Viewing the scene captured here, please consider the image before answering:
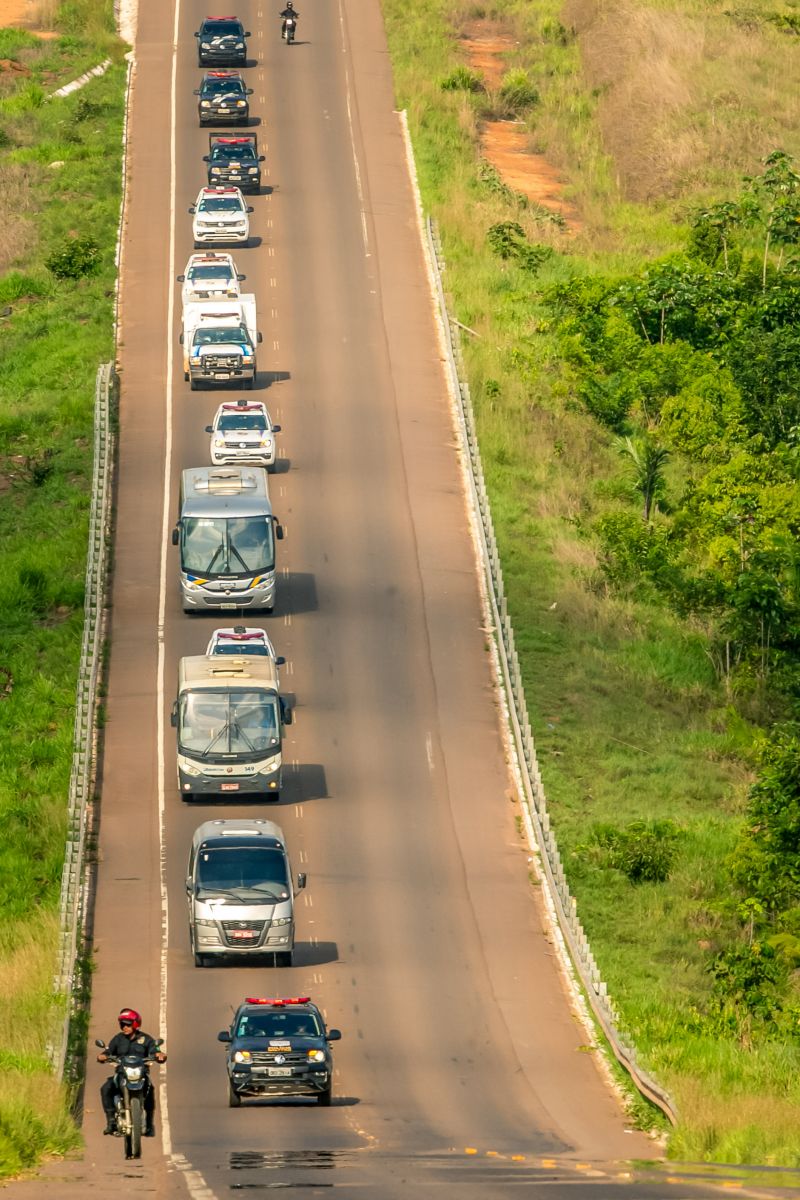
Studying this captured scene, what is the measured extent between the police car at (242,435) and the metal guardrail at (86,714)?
351 centimetres

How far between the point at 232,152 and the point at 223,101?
786cm

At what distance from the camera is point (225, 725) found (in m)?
48.2

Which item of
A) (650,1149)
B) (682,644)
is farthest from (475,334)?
(650,1149)

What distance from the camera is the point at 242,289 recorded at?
8112cm

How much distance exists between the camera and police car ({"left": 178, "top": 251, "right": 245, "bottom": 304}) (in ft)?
247

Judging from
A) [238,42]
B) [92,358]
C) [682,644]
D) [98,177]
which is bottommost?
[682,644]

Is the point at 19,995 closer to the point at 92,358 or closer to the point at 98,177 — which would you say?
the point at 92,358

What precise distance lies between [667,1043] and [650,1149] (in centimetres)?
596

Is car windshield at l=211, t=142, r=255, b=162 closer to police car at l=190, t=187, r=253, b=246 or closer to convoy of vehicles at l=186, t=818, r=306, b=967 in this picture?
police car at l=190, t=187, r=253, b=246

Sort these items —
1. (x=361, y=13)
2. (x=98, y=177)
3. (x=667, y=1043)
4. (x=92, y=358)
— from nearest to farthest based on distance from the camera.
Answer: (x=667, y=1043)
(x=92, y=358)
(x=98, y=177)
(x=361, y=13)

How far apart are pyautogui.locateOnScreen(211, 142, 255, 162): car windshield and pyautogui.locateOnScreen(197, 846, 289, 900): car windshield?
51750mm

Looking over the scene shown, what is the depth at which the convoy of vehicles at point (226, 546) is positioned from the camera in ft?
185

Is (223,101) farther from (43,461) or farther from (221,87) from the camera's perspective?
(43,461)

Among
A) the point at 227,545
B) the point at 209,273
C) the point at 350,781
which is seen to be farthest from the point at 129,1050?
the point at 209,273
